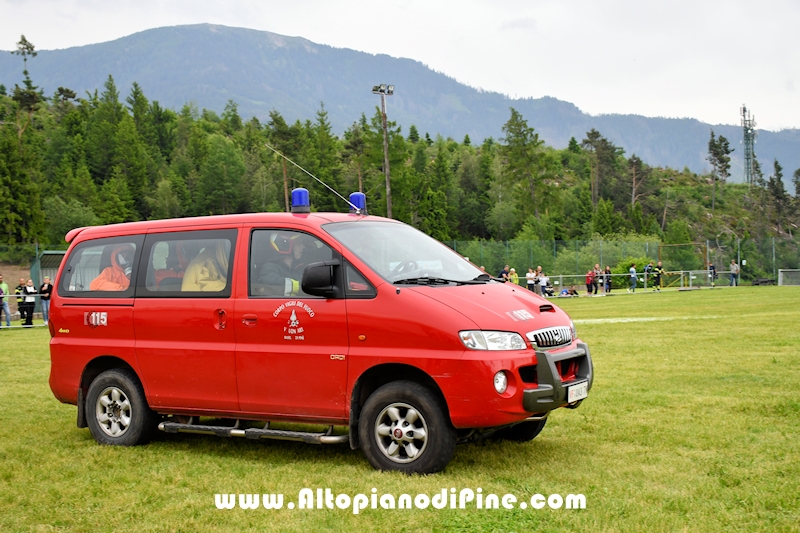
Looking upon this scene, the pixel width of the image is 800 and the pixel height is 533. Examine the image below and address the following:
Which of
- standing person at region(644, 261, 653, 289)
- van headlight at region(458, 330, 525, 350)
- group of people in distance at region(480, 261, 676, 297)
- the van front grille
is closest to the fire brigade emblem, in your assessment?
van headlight at region(458, 330, 525, 350)

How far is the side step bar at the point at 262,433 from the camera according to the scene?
6617 millimetres

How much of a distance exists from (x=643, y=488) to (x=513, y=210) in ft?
362

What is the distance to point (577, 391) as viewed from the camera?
647 cm

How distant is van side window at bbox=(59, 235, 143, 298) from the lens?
7.92 m

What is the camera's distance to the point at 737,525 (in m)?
4.88

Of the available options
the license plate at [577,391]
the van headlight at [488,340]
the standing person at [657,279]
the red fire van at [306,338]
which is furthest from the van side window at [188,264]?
the standing person at [657,279]

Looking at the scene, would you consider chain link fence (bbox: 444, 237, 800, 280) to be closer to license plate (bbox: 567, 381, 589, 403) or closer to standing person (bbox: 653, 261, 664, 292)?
standing person (bbox: 653, 261, 664, 292)

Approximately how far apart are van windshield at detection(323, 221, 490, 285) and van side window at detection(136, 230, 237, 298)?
1.02 meters

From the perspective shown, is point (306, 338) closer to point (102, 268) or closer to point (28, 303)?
point (102, 268)

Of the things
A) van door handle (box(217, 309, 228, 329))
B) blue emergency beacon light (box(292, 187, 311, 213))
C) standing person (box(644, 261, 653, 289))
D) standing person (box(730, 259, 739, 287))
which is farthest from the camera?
standing person (box(730, 259, 739, 287))

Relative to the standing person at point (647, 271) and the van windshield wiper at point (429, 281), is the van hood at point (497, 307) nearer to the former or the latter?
the van windshield wiper at point (429, 281)

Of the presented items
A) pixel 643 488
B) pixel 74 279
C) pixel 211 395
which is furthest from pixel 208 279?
pixel 643 488

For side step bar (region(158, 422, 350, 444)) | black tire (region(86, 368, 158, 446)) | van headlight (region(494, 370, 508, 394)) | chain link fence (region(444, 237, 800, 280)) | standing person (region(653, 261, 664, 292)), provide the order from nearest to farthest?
van headlight (region(494, 370, 508, 394)) → side step bar (region(158, 422, 350, 444)) → black tire (region(86, 368, 158, 446)) → standing person (region(653, 261, 664, 292)) → chain link fence (region(444, 237, 800, 280))

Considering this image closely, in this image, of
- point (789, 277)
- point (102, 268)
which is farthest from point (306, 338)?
point (789, 277)
